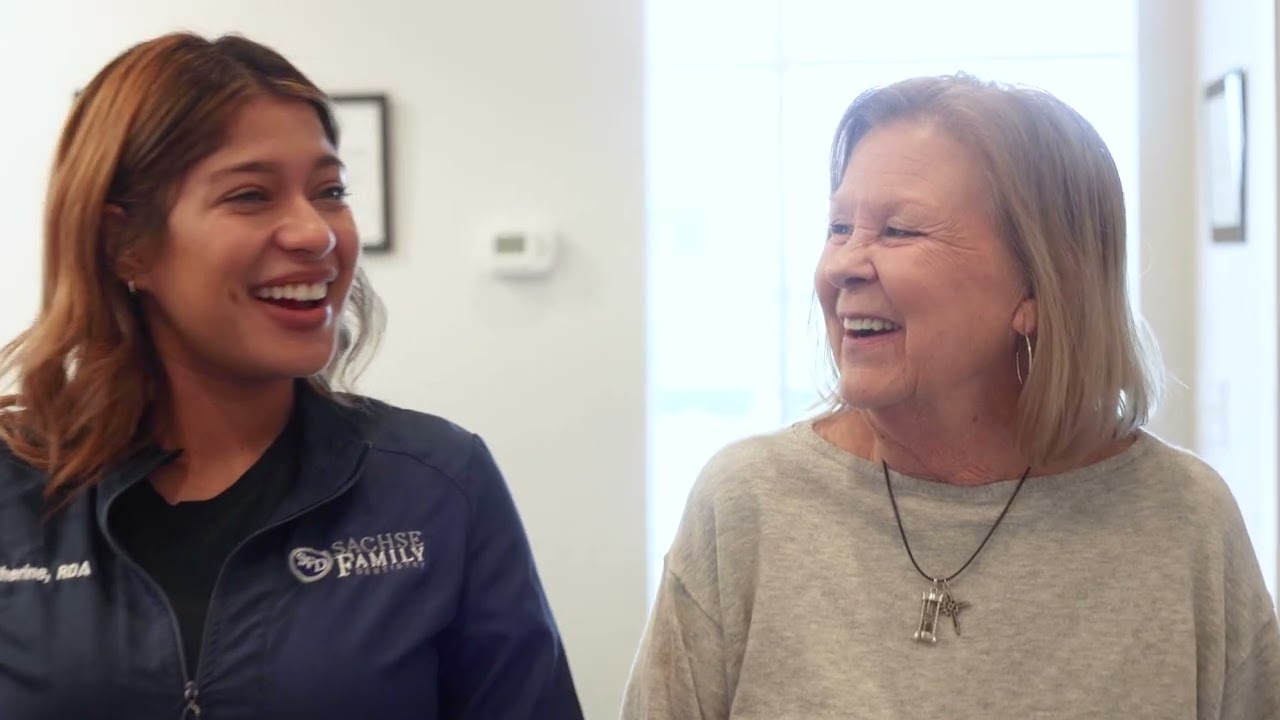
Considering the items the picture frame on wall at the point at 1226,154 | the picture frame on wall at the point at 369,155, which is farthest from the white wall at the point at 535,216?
the picture frame on wall at the point at 1226,154

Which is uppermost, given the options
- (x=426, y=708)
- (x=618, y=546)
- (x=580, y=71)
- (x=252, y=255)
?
(x=580, y=71)

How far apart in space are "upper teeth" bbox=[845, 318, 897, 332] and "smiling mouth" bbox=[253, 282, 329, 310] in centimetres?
58

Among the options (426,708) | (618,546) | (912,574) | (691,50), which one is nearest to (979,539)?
(912,574)

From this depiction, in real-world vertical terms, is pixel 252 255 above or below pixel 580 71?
below

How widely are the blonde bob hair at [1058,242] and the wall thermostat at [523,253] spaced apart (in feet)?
5.84

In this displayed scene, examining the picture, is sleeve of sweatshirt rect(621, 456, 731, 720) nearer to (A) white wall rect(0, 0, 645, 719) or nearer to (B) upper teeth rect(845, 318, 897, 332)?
(B) upper teeth rect(845, 318, 897, 332)

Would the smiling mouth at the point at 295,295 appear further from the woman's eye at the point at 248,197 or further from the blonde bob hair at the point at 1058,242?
the blonde bob hair at the point at 1058,242

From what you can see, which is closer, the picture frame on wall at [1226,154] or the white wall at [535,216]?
the picture frame on wall at [1226,154]

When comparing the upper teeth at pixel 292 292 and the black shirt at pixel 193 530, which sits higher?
the upper teeth at pixel 292 292

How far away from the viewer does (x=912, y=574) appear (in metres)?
1.40

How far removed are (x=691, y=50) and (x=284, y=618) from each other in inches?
92.6

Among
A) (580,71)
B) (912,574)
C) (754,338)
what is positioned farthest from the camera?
(754,338)

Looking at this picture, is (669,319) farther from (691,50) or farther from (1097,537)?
(1097,537)

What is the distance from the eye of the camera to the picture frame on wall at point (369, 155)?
3.19m
